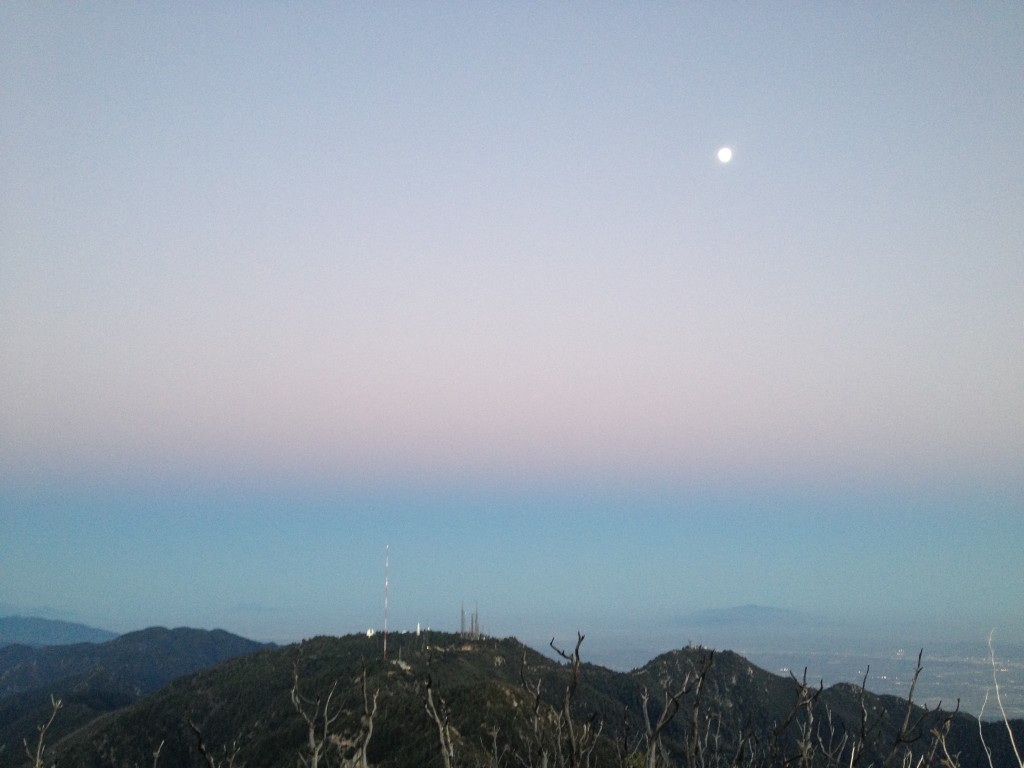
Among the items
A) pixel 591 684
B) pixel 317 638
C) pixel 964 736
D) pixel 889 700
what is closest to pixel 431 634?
pixel 317 638

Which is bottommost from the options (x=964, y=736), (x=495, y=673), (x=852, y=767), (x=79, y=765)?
(x=964, y=736)

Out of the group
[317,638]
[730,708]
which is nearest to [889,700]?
[730,708]

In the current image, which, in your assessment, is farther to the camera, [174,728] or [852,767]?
[174,728]

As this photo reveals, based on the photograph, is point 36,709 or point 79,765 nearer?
point 79,765

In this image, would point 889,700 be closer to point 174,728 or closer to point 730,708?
point 730,708

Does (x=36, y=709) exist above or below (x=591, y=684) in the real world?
below

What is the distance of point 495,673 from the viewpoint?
107 metres

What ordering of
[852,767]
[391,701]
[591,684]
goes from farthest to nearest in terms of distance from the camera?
[591,684] < [391,701] < [852,767]

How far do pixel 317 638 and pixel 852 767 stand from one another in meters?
134

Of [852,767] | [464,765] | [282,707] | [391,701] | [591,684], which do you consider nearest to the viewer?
[852,767]

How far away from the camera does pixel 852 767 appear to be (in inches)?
452

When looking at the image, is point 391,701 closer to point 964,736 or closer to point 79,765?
point 79,765

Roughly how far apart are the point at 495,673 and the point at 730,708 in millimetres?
61385

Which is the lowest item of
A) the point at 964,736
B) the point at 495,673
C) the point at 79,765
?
the point at 964,736
